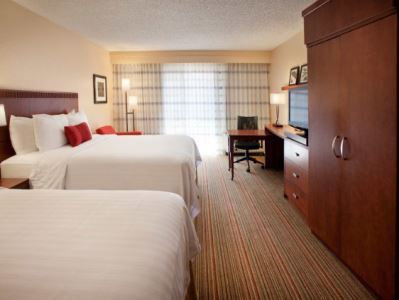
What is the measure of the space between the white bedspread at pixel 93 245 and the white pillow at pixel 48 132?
173 cm

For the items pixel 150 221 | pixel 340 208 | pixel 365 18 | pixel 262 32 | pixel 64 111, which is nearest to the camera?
pixel 150 221

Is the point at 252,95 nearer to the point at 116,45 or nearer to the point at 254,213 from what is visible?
the point at 116,45

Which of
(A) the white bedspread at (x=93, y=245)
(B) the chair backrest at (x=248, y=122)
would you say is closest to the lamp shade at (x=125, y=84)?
(B) the chair backrest at (x=248, y=122)

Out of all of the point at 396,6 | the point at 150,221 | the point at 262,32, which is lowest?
the point at 150,221

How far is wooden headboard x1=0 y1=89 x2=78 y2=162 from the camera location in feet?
11.3

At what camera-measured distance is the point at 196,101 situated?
764cm

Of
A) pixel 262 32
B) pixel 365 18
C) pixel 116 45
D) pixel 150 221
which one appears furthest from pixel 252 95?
pixel 150 221

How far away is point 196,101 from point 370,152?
5.82m

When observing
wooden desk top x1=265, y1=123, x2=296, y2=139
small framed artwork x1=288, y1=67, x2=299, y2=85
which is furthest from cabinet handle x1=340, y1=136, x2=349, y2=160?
small framed artwork x1=288, y1=67, x2=299, y2=85

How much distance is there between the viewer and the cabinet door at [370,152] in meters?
1.85

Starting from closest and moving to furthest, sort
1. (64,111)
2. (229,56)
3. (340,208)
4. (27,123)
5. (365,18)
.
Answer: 1. (365,18)
2. (340,208)
3. (27,123)
4. (64,111)
5. (229,56)

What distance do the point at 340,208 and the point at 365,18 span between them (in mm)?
1342

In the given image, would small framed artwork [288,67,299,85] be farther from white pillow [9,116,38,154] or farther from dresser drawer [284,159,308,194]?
white pillow [9,116,38,154]

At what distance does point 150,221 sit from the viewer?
1.58 meters
